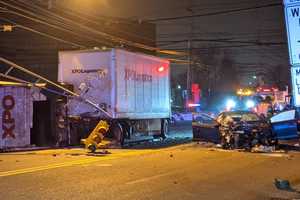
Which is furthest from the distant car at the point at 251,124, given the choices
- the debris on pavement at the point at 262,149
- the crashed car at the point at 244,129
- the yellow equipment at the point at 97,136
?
the yellow equipment at the point at 97,136

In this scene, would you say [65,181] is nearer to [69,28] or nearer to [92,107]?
[92,107]

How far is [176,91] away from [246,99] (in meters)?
42.1

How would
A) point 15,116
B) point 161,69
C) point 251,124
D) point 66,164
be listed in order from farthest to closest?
point 161,69 → point 251,124 → point 15,116 → point 66,164

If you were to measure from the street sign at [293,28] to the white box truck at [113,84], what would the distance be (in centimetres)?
1456

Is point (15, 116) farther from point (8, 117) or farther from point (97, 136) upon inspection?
point (97, 136)

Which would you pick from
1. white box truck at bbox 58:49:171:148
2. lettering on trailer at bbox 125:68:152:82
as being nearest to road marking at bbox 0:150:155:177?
white box truck at bbox 58:49:171:148

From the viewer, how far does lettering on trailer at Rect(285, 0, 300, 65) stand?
22.8 ft

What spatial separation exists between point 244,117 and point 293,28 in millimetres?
14466

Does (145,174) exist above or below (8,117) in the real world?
below

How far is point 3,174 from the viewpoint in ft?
42.1

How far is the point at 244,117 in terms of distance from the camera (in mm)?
21266

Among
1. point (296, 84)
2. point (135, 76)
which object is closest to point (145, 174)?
point (296, 84)

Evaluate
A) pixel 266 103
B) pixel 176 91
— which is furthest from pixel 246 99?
pixel 176 91

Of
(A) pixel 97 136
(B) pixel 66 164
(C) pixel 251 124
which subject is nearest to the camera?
(B) pixel 66 164
